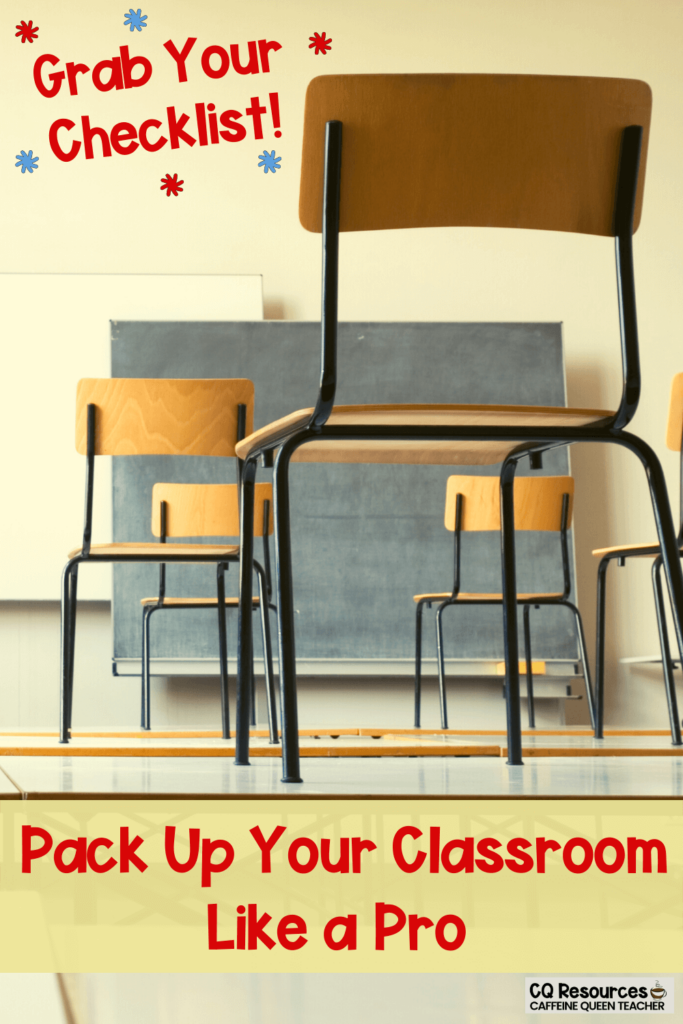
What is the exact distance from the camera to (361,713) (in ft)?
17.1

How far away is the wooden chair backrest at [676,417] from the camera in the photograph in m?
2.46

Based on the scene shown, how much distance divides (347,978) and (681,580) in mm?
593

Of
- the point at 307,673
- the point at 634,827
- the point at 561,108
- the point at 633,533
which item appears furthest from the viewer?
the point at 633,533

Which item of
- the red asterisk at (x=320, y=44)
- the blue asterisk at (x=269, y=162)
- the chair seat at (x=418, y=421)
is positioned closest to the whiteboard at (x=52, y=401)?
the blue asterisk at (x=269, y=162)

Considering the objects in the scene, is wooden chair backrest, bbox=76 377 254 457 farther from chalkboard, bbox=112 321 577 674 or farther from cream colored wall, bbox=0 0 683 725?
cream colored wall, bbox=0 0 683 725

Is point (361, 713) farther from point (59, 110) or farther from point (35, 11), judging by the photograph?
point (35, 11)

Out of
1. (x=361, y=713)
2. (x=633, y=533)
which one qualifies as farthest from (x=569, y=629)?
(x=361, y=713)

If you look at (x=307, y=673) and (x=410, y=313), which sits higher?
(x=410, y=313)

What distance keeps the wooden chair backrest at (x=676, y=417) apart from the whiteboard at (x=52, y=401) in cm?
316

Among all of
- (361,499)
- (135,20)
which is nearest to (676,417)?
(361,499)

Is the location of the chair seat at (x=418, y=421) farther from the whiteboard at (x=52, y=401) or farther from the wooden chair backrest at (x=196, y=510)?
the whiteboard at (x=52, y=401)

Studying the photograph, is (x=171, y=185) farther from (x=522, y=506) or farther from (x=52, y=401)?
(x=522, y=506)

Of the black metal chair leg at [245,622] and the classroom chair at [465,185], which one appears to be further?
the black metal chair leg at [245,622]

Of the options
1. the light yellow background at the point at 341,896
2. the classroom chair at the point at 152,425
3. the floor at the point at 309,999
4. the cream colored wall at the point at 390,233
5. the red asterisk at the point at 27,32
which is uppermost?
the red asterisk at the point at 27,32
